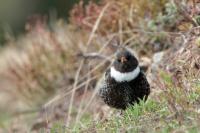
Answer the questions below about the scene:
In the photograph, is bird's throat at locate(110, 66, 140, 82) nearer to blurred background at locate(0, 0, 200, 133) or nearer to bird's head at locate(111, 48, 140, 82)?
bird's head at locate(111, 48, 140, 82)

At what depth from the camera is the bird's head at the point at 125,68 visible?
23.7ft

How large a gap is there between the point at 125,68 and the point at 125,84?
175 mm

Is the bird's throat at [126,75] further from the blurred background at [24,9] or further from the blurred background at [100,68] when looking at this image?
the blurred background at [24,9]

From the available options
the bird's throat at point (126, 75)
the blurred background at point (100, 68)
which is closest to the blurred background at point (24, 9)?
the blurred background at point (100, 68)

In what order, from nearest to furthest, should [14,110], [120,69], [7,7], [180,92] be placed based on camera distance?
[180,92]
[120,69]
[14,110]
[7,7]

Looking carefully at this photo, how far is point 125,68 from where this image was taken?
24.0 feet

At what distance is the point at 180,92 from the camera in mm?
6684

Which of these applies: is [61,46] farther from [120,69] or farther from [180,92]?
[180,92]

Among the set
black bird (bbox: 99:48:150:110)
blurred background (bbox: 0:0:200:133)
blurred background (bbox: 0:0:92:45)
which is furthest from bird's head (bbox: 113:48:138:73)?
blurred background (bbox: 0:0:92:45)

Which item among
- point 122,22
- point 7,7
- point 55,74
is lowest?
point 7,7

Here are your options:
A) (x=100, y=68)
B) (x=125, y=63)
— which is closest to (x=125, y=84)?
(x=125, y=63)

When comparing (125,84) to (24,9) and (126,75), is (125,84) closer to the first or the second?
(126,75)

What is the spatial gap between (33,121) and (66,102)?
0.55m

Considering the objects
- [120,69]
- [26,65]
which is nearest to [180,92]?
[120,69]
